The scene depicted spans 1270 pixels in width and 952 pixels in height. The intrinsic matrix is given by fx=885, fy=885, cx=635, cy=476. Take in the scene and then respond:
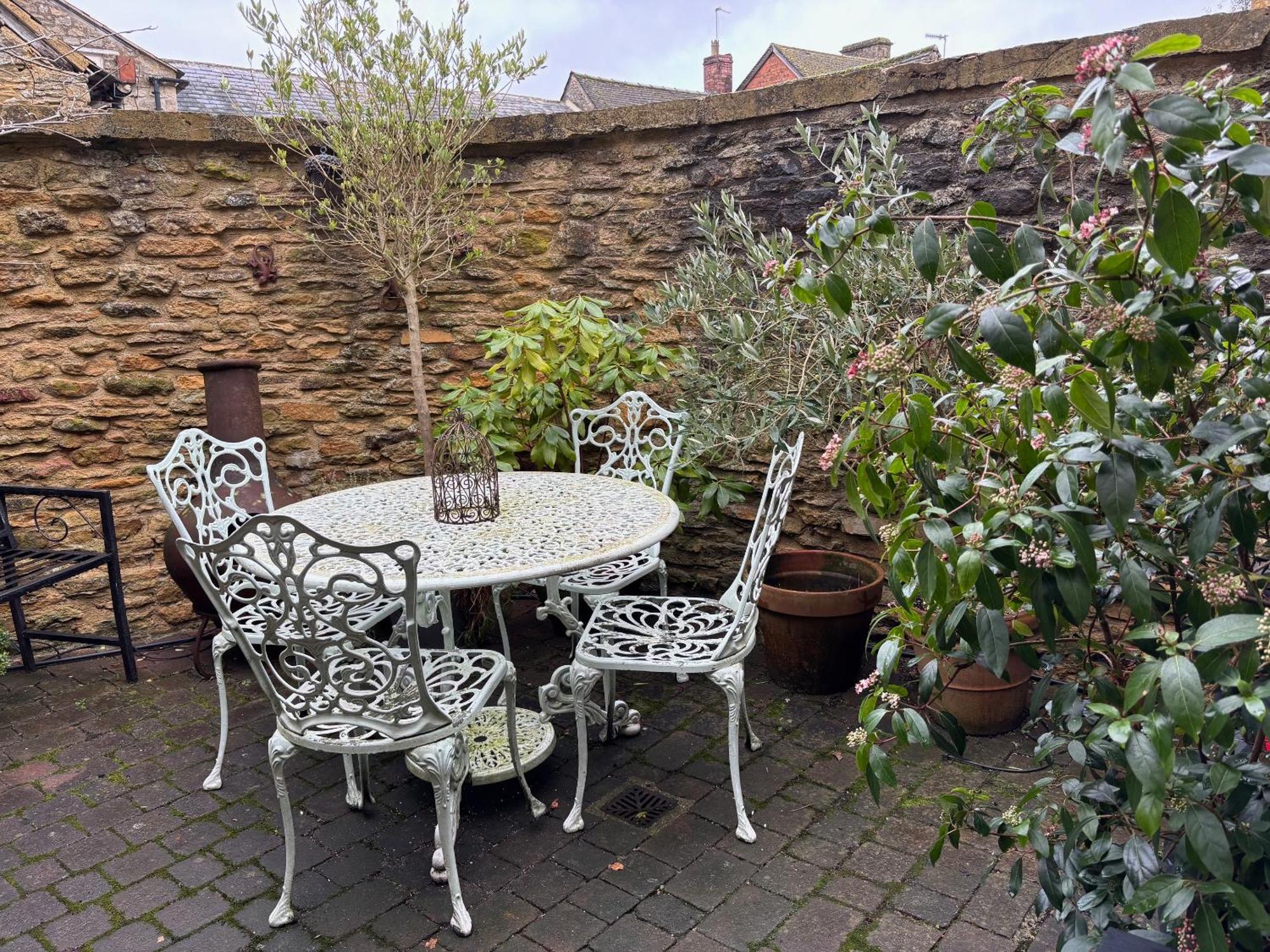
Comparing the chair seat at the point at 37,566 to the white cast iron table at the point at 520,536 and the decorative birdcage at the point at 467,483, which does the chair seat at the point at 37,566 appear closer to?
the white cast iron table at the point at 520,536

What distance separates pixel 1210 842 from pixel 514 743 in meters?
1.90

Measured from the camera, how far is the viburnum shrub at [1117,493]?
1.02 m

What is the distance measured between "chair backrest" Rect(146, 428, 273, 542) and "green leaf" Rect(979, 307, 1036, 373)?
8.52 feet

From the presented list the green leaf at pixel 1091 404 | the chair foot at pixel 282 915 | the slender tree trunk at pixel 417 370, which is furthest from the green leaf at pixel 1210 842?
the slender tree trunk at pixel 417 370

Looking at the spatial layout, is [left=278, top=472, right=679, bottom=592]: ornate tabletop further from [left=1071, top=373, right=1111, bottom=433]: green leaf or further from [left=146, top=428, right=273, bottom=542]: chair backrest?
[left=1071, top=373, right=1111, bottom=433]: green leaf

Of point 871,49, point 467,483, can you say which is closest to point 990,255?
point 467,483

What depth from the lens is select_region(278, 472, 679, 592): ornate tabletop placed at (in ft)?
7.67

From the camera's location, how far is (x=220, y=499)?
3.49 m

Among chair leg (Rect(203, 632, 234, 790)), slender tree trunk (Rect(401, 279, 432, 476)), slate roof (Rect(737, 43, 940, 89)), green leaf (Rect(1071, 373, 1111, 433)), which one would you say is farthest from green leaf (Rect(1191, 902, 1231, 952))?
slate roof (Rect(737, 43, 940, 89))

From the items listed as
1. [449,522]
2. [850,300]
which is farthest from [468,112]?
[850,300]

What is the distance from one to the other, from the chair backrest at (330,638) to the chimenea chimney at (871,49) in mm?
15472

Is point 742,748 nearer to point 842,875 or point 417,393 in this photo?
point 842,875

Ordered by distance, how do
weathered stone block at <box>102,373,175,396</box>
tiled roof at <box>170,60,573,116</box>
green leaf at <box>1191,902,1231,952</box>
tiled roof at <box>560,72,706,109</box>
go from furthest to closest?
tiled roof at <box>560,72,706,109</box>
tiled roof at <box>170,60,573,116</box>
weathered stone block at <box>102,373,175,396</box>
green leaf at <box>1191,902,1231,952</box>

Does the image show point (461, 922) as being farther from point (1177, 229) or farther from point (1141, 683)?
point (1177, 229)
